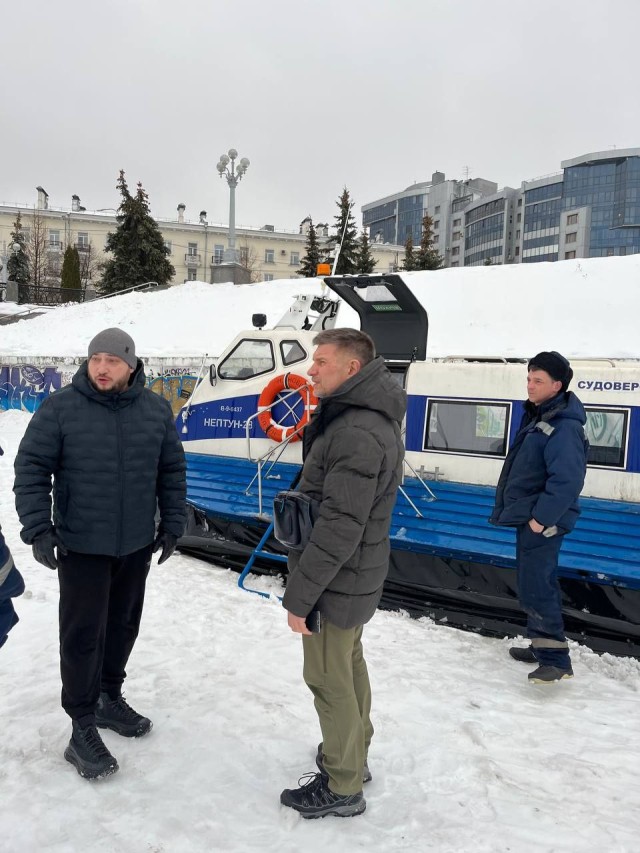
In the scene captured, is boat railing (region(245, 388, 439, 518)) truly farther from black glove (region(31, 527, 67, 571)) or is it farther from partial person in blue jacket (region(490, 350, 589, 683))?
black glove (region(31, 527, 67, 571))

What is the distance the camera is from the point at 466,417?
6.27 meters

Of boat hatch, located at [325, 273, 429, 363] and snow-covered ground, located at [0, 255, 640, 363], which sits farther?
snow-covered ground, located at [0, 255, 640, 363]

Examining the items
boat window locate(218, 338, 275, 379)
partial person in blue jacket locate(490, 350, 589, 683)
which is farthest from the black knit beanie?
boat window locate(218, 338, 275, 379)

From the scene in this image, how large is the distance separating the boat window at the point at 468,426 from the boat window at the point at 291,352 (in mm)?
1773

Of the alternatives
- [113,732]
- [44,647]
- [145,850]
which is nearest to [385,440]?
[145,850]

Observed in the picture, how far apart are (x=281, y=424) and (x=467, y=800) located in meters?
4.89

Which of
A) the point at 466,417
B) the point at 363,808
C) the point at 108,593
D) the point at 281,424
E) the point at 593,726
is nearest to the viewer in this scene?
the point at 363,808

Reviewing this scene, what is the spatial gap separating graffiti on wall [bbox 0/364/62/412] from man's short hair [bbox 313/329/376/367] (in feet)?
52.5

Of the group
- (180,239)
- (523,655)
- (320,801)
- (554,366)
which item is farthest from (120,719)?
(180,239)

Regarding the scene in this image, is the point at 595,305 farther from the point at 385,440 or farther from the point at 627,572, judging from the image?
the point at 385,440

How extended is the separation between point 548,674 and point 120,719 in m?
2.49

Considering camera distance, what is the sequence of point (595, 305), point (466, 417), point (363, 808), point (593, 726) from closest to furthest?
1. point (363, 808)
2. point (593, 726)
3. point (466, 417)
4. point (595, 305)

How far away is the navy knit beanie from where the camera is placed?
279 cm

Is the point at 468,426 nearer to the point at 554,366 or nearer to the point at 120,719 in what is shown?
the point at 554,366
